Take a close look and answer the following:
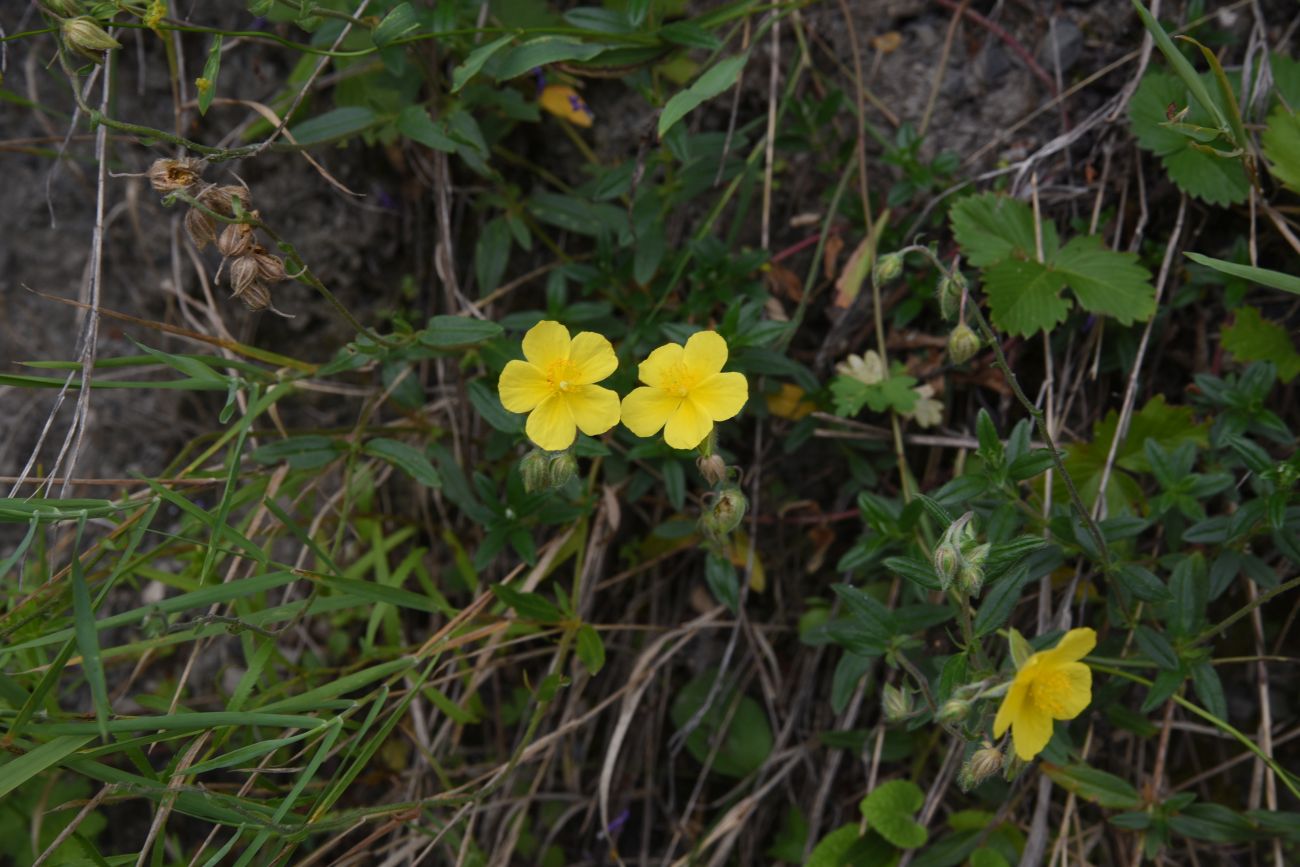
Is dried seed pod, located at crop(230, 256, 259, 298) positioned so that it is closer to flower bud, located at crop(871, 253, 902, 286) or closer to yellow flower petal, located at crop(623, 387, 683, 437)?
yellow flower petal, located at crop(623, 387, 683, 437)

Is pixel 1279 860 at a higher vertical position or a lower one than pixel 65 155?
lower

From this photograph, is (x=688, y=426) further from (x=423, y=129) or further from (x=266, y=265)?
(x=423, y=129)

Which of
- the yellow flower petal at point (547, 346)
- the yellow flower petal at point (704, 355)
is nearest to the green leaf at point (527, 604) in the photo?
the yellow flower petal at point (547, 346)

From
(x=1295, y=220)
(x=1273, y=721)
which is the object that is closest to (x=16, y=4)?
(x=1295, y=220)

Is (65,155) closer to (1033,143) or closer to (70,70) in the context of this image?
(70,70)

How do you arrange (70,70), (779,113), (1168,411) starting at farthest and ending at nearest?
(779,113) → (1168,411) → (70,70)

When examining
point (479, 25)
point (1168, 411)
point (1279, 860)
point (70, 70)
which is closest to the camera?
point (70, 70)

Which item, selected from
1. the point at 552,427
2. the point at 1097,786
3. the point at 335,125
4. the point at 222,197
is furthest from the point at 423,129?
the point at 1097,786
